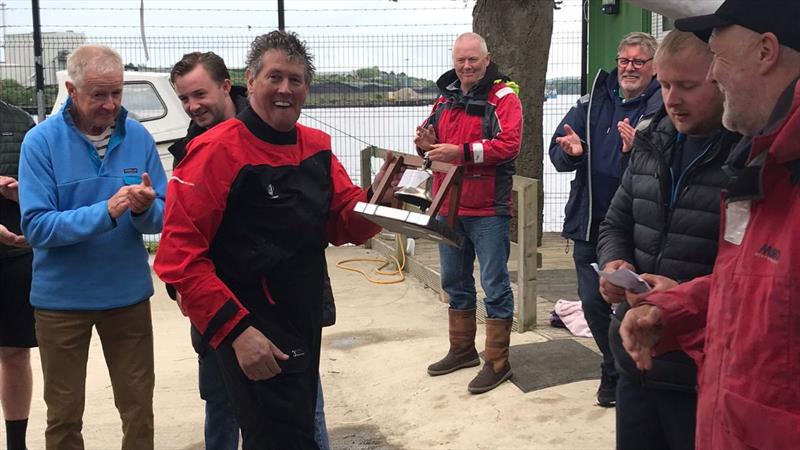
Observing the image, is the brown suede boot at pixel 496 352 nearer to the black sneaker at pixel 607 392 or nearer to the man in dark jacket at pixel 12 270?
the black sneaker at pixel 607 392

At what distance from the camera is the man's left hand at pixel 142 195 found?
3.27 metres

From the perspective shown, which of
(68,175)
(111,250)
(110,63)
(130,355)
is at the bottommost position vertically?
(130,355)

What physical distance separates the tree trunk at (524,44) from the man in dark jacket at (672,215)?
665 cm

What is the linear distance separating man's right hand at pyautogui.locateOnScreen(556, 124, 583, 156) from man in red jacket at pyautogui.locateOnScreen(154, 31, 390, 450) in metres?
2.02

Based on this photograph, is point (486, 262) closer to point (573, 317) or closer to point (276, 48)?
point (573, 317)

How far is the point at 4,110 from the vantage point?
412 cm

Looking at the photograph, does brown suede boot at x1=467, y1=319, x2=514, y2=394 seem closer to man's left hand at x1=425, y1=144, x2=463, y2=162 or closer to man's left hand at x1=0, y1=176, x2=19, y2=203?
man's left hand at x1=425, y1=144, x2=463, y2=162

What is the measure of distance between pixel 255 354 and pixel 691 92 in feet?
4.89

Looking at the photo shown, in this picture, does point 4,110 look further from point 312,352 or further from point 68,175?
point 312,352

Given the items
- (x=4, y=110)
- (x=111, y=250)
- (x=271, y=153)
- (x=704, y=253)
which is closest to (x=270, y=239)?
(x=271, y=153)

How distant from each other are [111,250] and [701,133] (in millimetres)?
2297

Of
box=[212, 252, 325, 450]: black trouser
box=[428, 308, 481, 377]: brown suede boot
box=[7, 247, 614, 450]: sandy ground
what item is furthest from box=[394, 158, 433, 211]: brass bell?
box=[428, 308, 481, 377]: brown suede boot

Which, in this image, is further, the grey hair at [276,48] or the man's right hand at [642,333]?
the grey hair at [276,48]

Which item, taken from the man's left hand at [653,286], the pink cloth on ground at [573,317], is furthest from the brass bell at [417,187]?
the pink cloth on ground at [573,317]
